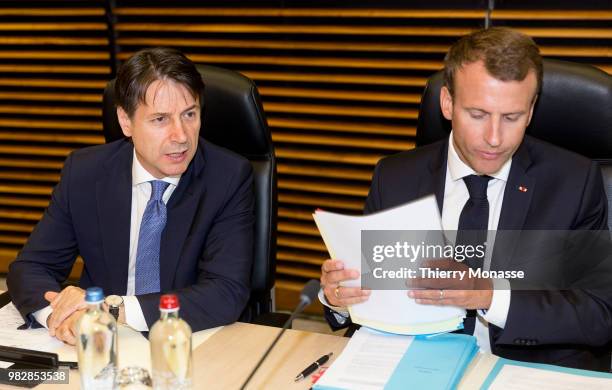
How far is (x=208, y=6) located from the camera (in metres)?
4.79

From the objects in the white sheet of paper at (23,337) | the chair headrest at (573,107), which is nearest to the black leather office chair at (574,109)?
the chair headrest at (573,107)

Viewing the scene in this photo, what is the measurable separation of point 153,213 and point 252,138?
46cm

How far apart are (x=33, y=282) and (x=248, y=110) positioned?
0.95m

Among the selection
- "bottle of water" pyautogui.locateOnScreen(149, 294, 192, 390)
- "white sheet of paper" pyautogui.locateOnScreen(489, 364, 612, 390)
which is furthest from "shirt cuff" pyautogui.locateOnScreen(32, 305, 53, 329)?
"white sheet of paper" pyautogui.locateOnScreen(489, 364, 612, 390)

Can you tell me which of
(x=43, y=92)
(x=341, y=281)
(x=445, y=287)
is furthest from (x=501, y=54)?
(x=43, y=92)

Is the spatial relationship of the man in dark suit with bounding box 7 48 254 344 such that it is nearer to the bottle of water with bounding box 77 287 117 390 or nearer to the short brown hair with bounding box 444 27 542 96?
the bottle of water with bounding box 77 287 117 390

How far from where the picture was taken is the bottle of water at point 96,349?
1.97 m

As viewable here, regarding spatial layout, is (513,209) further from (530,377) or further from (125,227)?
(125,227)

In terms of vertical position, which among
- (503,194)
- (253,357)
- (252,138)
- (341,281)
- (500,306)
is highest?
(252,138)

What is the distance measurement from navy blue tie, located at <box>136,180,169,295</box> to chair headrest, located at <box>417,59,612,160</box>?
1.03 m

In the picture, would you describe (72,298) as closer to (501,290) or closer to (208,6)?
(501,290)

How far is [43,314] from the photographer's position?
2467 mm

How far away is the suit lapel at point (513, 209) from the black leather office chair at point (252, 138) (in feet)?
2.84

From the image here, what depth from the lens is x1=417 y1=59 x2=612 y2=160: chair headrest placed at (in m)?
2.53
